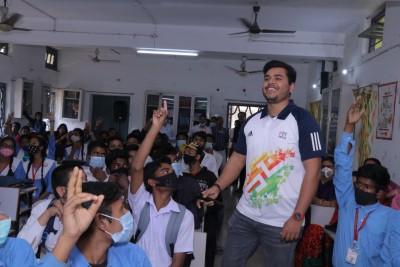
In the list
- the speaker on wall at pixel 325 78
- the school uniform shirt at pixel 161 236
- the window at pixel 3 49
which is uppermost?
the window at pixel 3 49

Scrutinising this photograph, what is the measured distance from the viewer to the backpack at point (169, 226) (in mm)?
2746

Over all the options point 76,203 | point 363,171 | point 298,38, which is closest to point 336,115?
point 298,38

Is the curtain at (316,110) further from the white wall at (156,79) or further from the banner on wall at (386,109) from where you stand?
the banner on wall at (386,109)

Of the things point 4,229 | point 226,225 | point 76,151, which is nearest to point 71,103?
point 76,151

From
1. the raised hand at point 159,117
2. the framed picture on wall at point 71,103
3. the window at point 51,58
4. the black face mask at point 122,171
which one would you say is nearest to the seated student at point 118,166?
the black face mask at point 122,171

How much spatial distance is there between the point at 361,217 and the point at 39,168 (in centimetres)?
356

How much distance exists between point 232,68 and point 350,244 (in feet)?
34.2

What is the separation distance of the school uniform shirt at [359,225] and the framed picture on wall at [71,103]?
11.3 meters

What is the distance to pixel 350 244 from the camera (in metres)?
2.75

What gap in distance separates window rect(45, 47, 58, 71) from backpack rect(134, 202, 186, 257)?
10.9 meters

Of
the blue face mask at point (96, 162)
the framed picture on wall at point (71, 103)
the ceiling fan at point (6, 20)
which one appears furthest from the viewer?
the framed picture on wall at point (71, 103)

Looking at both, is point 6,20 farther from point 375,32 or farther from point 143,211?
point 375,32

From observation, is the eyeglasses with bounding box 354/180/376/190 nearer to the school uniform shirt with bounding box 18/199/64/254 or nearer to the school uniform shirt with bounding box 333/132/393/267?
the school uniform shirt with bounding box 333/132/393/267

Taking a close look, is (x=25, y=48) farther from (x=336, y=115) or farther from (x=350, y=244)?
(x=350, y=244)
